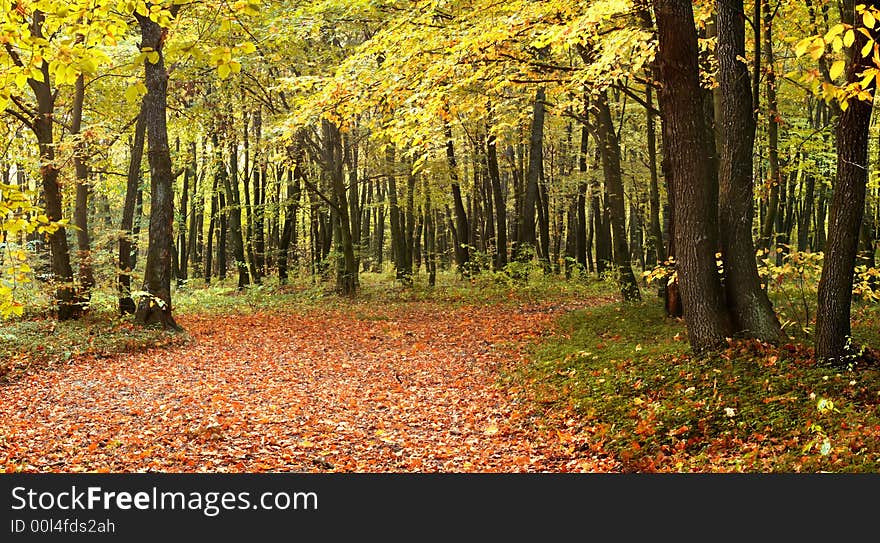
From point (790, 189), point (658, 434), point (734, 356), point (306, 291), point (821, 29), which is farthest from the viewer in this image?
point (790, 189)

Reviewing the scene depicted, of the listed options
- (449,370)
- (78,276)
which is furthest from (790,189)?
(78,276)

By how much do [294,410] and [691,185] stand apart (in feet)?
18.6

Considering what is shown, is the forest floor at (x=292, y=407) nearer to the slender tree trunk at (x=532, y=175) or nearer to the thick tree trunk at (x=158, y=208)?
the thick tree trunk at (x=158, y=208)

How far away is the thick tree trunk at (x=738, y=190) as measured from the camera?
823 cm

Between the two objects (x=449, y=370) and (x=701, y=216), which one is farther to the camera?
(x=449, y=370)

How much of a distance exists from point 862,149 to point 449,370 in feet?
22.3

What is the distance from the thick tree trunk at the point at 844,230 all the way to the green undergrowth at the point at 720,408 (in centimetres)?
33

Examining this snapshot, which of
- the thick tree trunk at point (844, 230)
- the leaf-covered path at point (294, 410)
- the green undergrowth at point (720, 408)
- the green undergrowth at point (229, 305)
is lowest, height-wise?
the leaf-covered path at point (294, 410)

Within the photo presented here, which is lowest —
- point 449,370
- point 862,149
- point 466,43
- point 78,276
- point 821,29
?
point 449,370

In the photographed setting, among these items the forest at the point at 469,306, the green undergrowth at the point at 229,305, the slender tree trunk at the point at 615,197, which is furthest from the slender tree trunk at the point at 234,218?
the slender tree trunk at the point at 615,197

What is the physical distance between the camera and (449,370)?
447 inches

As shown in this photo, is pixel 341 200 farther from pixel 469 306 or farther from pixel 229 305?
pixel 469 306

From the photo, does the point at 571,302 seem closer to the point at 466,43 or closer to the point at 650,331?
the point at 650,331

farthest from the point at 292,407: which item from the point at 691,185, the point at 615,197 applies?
the point at 615,197
